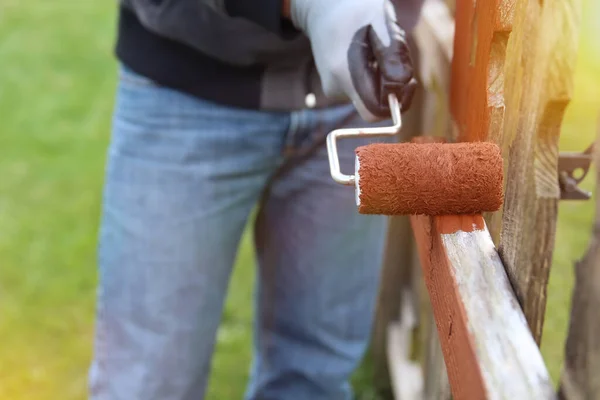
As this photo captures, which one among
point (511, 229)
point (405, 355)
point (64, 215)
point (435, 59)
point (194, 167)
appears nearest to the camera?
point (511, 229)

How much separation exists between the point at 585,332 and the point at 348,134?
0.37m

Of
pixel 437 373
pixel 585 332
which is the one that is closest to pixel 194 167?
pixel 437 373

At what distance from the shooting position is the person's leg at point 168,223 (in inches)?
45.3

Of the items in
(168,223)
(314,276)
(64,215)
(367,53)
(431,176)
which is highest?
(367,53)

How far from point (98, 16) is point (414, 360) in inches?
119

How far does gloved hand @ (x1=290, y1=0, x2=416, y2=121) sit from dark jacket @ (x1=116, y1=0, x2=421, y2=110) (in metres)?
0.20

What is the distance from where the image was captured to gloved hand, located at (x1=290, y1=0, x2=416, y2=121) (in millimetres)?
832

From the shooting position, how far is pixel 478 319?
624 millimetres

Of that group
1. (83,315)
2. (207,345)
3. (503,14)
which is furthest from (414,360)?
(503,14)

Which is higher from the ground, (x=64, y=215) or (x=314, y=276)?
(x=314, y=276)

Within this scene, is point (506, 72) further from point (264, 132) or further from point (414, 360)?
point (414, 360)

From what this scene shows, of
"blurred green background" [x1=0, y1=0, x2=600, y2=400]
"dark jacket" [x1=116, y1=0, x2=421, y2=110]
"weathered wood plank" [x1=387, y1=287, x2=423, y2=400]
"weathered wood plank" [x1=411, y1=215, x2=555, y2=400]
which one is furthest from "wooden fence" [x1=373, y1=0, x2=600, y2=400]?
"blurred green background" [x1=0, y1=0, x2=600, y2=400]

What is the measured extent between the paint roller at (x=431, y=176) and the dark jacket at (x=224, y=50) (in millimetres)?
429

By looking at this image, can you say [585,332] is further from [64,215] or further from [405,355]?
[64,215]
